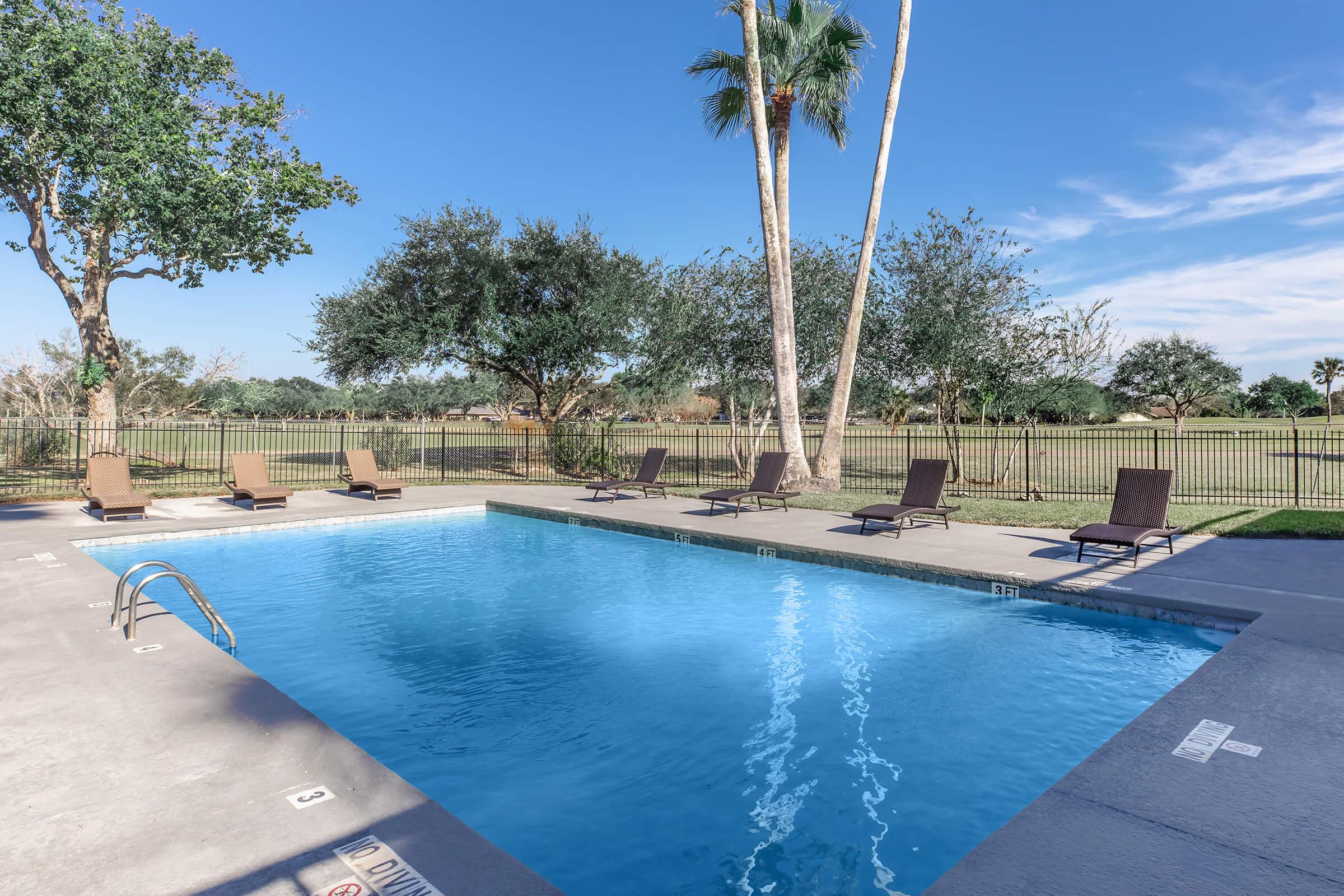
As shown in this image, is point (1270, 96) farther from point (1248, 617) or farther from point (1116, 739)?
point (1116, 739)

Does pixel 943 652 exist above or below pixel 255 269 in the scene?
below

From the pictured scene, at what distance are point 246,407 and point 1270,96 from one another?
73712 millimetres

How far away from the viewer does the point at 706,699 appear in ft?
17.1

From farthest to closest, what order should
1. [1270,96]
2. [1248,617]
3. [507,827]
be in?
[1270,96] < [1248,617] < [507,827]

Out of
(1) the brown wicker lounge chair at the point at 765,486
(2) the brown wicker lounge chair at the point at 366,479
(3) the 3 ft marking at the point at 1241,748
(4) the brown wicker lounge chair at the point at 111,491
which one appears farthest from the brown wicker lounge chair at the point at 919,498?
(4) the brown wicker lounge chair at the point at 111,491

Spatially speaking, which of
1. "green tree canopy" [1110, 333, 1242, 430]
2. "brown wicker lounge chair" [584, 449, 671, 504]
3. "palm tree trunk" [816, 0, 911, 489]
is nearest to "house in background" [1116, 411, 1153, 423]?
"green tree canopy" [1110, 333, 1242, 430]

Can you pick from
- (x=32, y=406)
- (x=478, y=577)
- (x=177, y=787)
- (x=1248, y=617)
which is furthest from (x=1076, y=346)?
(x=32, y=406)

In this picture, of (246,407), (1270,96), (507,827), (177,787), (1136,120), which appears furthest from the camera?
(246,407)

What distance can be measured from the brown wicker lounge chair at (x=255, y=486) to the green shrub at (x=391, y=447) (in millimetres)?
7782

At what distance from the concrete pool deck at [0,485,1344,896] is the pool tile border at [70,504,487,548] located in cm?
434

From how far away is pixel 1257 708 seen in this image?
158 inches

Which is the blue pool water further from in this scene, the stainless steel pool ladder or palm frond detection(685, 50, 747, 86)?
palm frond detection(685, 50, 747, 86)

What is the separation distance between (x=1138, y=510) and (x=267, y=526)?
40.8ft

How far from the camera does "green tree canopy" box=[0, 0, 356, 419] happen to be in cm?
1545
